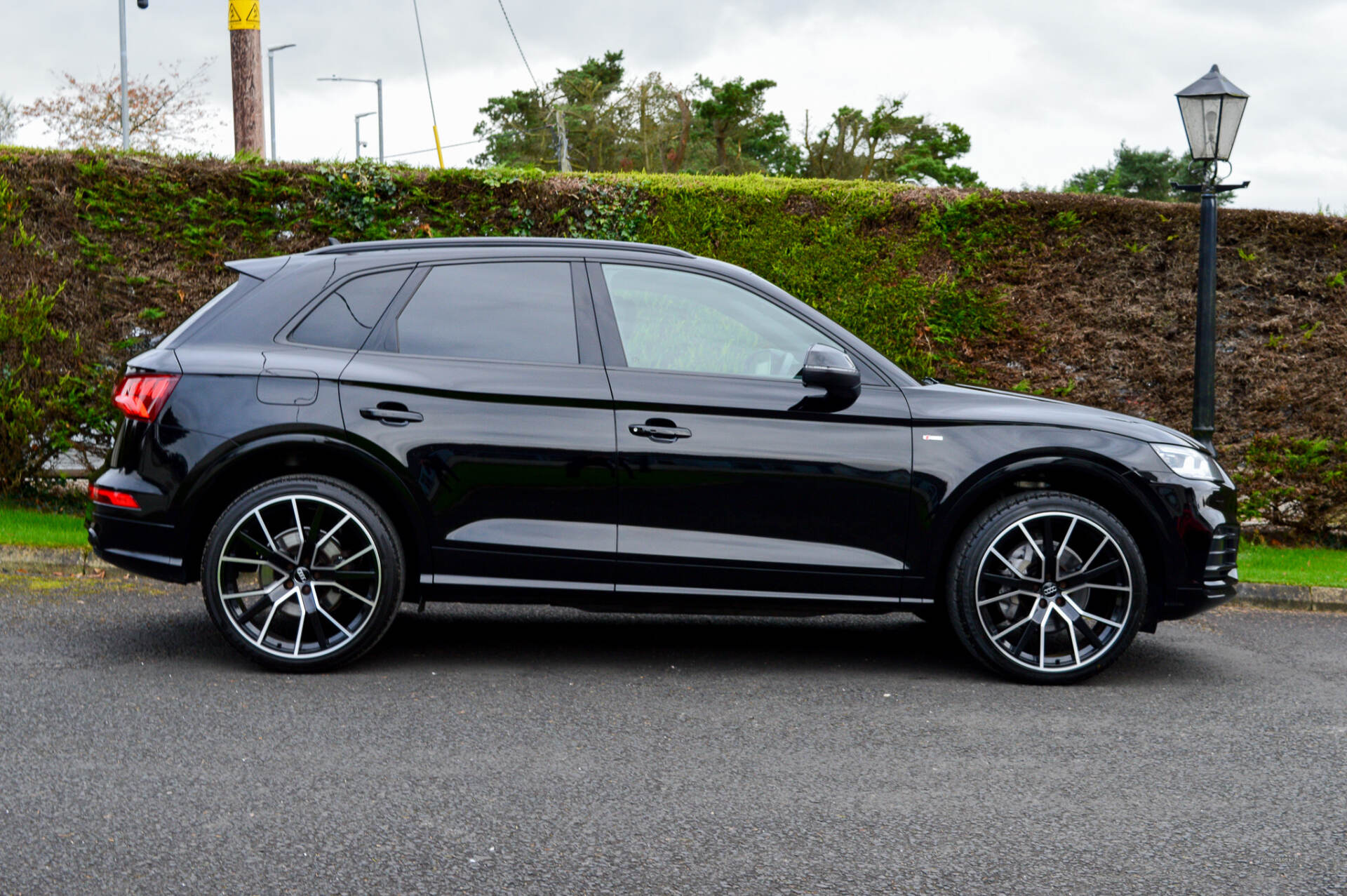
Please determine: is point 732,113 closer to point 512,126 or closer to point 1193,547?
point 512,126

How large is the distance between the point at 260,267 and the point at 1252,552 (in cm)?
760

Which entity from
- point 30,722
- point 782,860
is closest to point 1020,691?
point 782,860

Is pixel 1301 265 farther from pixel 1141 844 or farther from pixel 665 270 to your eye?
pixel 1141 844

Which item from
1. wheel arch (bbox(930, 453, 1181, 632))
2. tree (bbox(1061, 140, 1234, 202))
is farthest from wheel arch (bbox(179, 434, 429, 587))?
tree (bbox(1061, 140, 1234, 202))

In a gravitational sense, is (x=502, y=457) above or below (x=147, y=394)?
below

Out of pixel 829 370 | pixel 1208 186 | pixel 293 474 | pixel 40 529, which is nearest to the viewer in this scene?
pixel 829 370

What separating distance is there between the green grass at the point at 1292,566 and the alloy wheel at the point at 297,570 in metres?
5.61

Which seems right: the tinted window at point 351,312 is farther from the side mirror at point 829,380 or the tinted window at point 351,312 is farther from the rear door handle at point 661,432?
the side mirror at point 829,380

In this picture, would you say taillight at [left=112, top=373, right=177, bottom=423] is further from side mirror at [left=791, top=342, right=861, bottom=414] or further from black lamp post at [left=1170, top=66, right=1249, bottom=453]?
black lamp post at [left=1170, top=66, right=1249, bottom=453]

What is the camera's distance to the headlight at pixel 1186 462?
5273 mm

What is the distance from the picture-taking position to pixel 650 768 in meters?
4.07

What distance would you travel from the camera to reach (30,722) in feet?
14.3

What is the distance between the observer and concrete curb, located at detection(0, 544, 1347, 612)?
7.34 m

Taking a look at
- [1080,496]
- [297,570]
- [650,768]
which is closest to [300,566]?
[297,570]
